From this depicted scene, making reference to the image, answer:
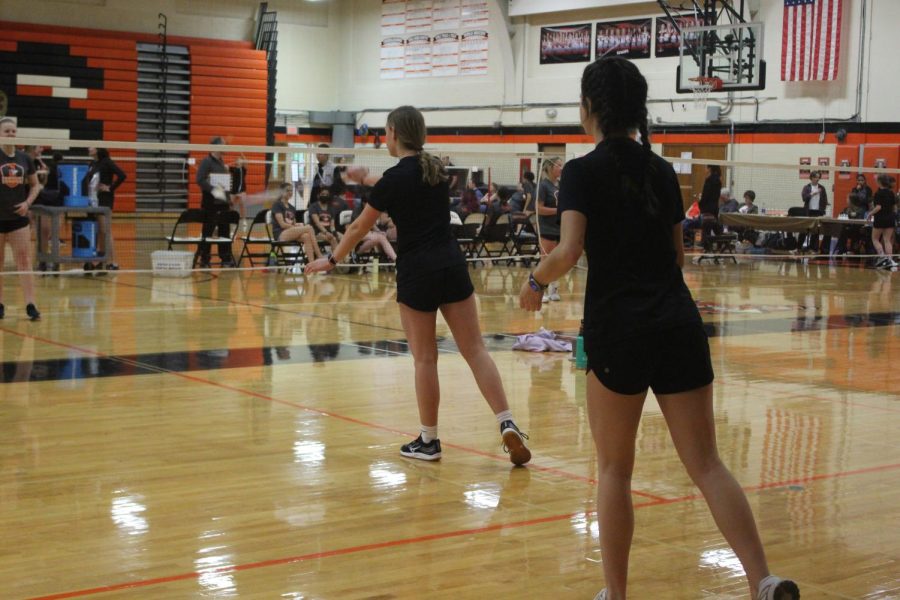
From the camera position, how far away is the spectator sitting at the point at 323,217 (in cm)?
1680

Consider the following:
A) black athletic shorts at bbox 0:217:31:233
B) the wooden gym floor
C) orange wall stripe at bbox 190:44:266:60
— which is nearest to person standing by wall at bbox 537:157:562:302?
the wooden gym floor

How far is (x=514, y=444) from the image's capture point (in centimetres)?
575

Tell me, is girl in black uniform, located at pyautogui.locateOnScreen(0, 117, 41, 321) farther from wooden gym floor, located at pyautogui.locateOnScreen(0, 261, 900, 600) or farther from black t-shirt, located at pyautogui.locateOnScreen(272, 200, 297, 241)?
black t-shirt, located at pyautogui.locateOnScreen(272, 200, 297, 241)

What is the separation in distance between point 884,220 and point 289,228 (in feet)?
38.0

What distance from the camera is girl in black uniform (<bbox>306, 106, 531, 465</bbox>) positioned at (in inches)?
225

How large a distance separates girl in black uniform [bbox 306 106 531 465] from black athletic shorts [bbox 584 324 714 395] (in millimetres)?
2362

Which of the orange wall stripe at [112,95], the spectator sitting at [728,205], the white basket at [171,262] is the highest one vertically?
the orange wall stripe at [112,95]

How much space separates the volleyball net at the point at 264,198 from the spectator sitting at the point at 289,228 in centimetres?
12

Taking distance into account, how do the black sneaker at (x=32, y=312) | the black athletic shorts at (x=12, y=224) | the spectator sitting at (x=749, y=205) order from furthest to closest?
the spectator sitting at (x=749, y=205)
the black sneaker at (x=32, y=312)
the black athletic shorts at (x=12, y=224)

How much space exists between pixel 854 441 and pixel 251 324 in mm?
6292

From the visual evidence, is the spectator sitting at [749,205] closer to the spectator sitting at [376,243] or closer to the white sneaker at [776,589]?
the spectator sitting at [376,243]

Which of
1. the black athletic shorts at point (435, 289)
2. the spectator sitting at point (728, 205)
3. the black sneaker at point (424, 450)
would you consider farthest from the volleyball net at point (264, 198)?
the black sneaker at point (424, 450)

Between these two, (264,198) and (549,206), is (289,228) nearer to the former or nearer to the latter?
(264,198)

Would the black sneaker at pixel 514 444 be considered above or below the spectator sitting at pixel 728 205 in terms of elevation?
below
